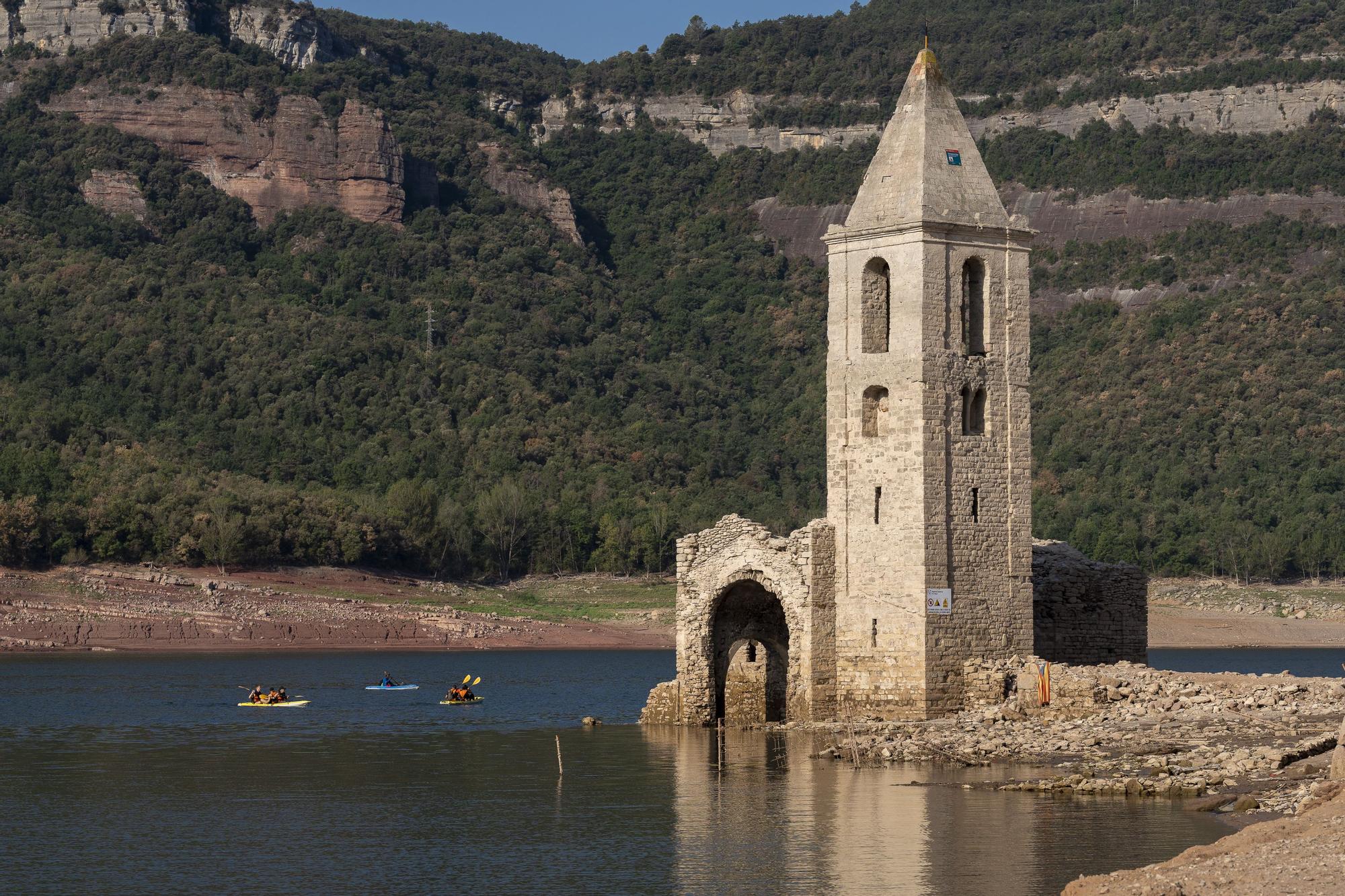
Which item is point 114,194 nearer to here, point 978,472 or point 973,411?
point 973,411

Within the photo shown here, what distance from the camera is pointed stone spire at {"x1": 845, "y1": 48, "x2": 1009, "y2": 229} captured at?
38.6 meters

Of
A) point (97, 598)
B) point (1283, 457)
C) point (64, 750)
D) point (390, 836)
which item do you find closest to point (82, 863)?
point (390, 836)

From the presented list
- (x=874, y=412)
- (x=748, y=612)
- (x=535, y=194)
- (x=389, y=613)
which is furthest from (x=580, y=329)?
(x=874, y=412)

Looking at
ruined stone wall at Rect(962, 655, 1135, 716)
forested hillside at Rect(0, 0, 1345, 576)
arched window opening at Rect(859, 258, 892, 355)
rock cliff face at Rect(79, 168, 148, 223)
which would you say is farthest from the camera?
rock cliff face at Rect(79, 168, 148, 223)

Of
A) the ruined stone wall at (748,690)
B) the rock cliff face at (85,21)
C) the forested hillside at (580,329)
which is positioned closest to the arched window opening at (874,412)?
the ruined stone wall at (748,690)

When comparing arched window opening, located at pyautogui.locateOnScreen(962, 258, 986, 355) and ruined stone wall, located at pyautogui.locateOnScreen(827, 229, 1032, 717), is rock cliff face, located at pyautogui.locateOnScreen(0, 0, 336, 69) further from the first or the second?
ruined stone wall, located at pyautogui.locateOnScreen(827, 229, 1032, 717)

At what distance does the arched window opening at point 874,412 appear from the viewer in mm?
38969

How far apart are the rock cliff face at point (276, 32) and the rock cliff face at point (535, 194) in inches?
634

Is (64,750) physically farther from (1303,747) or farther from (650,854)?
(1303,747)

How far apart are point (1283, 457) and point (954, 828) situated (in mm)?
79861

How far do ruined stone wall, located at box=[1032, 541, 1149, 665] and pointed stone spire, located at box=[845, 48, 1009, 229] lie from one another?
287 inches

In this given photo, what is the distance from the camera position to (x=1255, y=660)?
263 ft

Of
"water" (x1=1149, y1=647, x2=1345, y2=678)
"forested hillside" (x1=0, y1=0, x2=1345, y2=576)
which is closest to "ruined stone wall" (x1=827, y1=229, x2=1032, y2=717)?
"water" (x1=1149, y1=647, x2=1345, y2=678)

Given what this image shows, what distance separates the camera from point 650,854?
2894 centimetres
